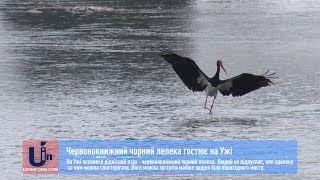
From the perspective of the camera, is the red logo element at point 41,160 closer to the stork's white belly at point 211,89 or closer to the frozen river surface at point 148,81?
the frozen river surface at point 148,81

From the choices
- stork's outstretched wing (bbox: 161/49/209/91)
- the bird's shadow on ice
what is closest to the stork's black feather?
stork's outstretched wing (bbox: 161/49/209/91)

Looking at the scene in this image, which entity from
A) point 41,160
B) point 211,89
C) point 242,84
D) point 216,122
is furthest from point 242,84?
point 41,160

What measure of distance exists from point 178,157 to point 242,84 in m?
3.65

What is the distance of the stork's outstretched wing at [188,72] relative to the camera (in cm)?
1666

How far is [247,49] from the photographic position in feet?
103

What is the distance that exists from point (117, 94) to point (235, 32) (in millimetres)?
19409

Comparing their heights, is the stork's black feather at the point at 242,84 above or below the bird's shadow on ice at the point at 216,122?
above

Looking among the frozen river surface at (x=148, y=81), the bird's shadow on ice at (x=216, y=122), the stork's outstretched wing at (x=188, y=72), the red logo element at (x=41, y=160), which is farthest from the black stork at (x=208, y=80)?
the red logo element at (x=41, y=160)

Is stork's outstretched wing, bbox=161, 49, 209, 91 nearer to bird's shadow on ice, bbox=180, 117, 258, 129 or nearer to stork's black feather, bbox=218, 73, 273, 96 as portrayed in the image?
stork's black feather, bbox=218, 73, 273, 96

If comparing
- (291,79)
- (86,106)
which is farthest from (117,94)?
(291,79)

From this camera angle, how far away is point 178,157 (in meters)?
13.7

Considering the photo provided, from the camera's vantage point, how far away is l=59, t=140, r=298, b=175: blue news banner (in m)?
12.8

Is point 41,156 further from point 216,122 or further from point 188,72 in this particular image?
point 216,122

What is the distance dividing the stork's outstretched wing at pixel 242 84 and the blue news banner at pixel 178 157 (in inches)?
77.7
